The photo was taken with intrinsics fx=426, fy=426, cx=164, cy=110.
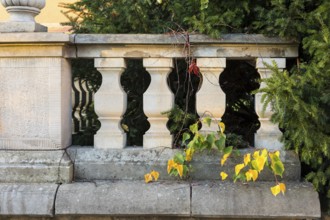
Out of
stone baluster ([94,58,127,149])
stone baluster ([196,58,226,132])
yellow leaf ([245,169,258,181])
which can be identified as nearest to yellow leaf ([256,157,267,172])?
yellow leaf ([245,169,258,181])

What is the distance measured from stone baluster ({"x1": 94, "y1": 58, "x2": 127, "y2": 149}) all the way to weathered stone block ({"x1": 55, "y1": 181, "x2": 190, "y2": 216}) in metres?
0.36

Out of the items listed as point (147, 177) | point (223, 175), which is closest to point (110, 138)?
point (147, 177)

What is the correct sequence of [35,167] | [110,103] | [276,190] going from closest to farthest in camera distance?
1. [276,190]
2. [35,167]
3. [110,103]

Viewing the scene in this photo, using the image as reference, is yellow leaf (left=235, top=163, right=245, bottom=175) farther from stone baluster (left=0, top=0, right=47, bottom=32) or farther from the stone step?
stone baluster (left=0, top=0, right=47, bottom=32)

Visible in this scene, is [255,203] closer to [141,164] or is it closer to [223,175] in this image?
[223,175]

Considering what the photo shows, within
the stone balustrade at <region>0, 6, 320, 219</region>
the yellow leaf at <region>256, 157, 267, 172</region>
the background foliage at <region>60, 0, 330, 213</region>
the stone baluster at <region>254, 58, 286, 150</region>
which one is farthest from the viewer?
the stone baluster at <region>254, 58, 286, 150</region>

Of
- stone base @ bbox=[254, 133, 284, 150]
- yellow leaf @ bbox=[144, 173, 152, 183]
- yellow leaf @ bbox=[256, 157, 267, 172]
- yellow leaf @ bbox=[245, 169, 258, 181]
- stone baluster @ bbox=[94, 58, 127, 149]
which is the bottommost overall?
yellow leaf @ bbox=[144, 173, 152, 183]

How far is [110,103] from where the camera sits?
286 cm

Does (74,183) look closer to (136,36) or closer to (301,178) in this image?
(136,36)

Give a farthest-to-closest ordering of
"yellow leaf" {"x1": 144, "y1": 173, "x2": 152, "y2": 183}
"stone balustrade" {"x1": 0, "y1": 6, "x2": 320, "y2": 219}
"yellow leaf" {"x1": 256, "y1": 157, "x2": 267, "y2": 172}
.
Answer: "yellow leaf" {"x1": 144, "y1": 173, "x2": 152, "y2": 183}
"stone balustrade" {"x1": 0, "y1": 6, "x2": 320, "y2": 219}
"yellow leaf" {"x1": 256, "y1": 157, "x2": 267, "y2": 172}

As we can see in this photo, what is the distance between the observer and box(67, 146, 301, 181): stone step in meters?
2.80

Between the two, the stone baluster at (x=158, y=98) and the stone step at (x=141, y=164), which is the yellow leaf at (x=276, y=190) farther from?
the stone baluster at (x=158, y=98)

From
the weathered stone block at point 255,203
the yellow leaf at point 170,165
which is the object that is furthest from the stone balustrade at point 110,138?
the yellow leaf at point 170,165

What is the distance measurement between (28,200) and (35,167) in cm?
22
